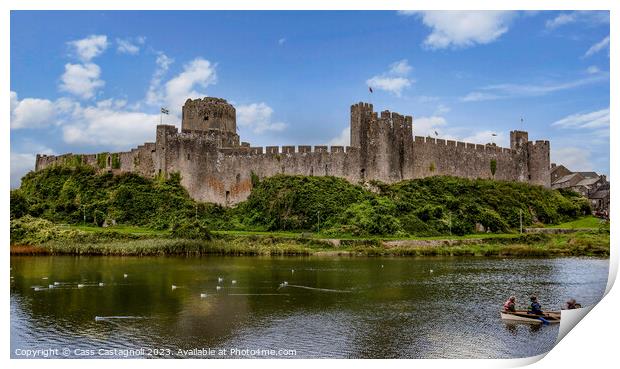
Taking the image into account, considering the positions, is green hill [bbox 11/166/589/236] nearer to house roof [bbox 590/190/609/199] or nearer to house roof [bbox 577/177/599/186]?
house roof [bbox 590/190/609/199]

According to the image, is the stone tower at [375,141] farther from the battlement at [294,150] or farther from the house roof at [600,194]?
the house roof at [600,194]

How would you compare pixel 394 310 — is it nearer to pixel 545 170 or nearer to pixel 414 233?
pixel 414 233

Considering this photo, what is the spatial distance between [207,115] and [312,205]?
340 inches

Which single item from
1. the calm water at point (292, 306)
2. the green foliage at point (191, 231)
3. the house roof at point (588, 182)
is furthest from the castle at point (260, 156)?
the house roof at point (588, 182)

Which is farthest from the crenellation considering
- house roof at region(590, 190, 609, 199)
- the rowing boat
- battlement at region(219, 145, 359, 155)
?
the rowing boat

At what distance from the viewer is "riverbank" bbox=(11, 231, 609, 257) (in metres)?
27.2

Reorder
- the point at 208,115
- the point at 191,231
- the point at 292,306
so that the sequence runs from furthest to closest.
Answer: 1. the point at 208,115
2. the point at 191,231
3. the point at 292,306

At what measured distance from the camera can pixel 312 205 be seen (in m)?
30.8

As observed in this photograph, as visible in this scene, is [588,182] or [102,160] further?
[588,182]

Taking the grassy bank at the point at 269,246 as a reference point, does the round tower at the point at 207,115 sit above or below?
above

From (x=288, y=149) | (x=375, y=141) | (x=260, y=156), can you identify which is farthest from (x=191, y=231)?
(x=375, y=141)

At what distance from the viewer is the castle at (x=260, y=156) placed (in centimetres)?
3309

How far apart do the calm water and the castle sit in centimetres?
949

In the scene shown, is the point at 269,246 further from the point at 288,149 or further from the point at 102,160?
the point at 102,160
